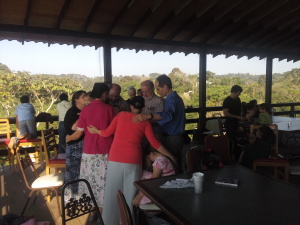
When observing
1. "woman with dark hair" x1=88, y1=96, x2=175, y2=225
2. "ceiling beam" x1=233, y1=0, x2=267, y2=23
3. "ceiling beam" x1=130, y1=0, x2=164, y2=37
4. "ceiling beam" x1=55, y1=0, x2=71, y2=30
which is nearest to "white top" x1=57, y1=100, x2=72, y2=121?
"ceiling beam" x1=55, y1=0, x2=71, y2=30

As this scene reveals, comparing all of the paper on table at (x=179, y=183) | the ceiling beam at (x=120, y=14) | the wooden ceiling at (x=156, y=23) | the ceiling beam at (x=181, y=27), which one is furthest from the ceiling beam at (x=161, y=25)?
the paper on table at (x=179, y=183)

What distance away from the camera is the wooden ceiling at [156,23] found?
4.62 metres

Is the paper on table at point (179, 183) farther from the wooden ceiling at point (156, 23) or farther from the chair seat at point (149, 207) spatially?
the wooden ceiling at point (156, 23)

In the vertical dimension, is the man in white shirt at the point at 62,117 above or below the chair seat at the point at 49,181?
above

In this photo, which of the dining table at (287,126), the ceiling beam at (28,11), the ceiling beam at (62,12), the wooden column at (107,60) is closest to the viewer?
the ceiling beam at (28,11)

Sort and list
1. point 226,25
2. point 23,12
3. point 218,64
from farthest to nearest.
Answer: point 218,64, point 226,25, point 23,12

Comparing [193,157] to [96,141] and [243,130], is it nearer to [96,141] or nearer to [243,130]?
[96,141]

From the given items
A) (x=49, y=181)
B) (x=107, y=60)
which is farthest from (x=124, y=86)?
(x=49, y=181)

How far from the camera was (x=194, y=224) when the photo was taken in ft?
4.99

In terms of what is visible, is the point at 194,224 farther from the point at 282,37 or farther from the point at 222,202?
the point at 282,37

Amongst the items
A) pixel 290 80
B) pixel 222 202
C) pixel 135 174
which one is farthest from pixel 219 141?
pixel 290 80

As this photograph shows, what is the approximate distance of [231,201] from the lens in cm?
183

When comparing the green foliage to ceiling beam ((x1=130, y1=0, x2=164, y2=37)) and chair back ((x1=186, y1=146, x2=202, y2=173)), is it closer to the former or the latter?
ceiling beam ((x1=130, y1=0, x2=164, y2=37))

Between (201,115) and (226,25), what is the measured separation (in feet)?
7.71
